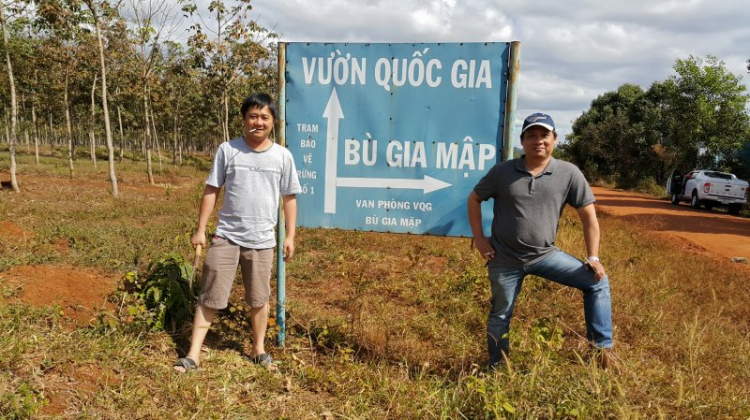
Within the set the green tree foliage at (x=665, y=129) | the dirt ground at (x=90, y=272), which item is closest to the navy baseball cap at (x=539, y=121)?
the dirt ground at (x=90, y=272)

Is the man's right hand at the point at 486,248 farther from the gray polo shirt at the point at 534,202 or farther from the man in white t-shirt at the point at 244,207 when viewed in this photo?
the man in white t-shirt at the point at 244,207

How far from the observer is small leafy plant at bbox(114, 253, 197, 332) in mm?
3451

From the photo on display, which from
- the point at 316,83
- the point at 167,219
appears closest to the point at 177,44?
the point at 167,219

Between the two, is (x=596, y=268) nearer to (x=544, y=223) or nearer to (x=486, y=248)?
(x=544, y=223)

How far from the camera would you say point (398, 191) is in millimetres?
3561

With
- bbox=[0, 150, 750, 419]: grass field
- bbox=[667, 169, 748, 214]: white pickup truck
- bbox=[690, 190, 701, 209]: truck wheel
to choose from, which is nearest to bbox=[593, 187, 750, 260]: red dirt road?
bbox=[690, 190, 701, 209]: truck wheel

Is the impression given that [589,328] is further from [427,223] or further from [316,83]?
[316,83]

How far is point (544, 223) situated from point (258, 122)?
1.84m

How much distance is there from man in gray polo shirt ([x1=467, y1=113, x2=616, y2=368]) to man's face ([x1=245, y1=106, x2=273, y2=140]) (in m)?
1.46

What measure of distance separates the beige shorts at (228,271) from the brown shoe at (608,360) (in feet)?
6.89

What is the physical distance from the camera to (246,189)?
304cm

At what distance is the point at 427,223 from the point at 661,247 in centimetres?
624

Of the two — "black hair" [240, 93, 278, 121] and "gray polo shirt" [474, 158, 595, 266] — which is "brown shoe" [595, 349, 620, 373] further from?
"black hair" [240, 93, 278, 121]

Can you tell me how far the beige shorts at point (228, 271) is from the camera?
3.07m
